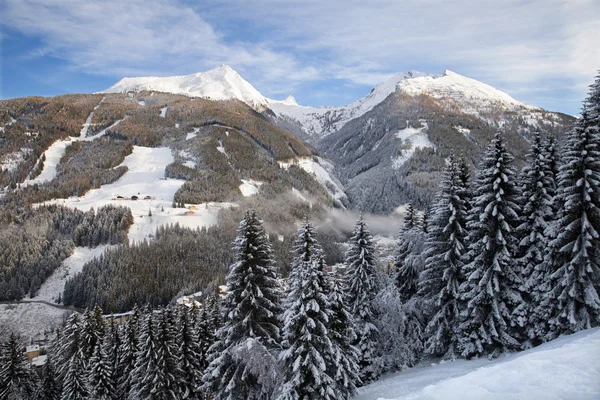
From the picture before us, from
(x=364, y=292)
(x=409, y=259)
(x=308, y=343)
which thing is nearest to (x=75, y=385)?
(x=308, y=343)

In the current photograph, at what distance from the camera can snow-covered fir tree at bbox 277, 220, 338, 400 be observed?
16.0 meters

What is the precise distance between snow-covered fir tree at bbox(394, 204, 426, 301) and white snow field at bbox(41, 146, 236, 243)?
105 m

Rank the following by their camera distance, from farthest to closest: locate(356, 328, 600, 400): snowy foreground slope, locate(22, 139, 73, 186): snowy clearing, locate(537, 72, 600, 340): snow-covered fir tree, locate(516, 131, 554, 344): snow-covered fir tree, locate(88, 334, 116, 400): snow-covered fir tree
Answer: locate(22, 139, 73, 186): snowy clearing, locate(88, 334, 116, 400): snow-covered fir tree, locate(516, 131, 554, 344): snow-covered fir tree, locate(537, 72, 600, 340): snow-covered fir tree, locate(356, 328, 600, 400): snowy foreground slope

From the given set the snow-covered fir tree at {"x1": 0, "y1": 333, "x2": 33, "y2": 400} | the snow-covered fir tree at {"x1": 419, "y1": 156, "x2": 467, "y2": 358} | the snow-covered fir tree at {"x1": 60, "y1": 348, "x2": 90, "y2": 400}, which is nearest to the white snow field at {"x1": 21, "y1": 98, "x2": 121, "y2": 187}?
the snow-covered fir tree at {"x1": 0, "y1": 333, "x2": 33, "y2": 400}

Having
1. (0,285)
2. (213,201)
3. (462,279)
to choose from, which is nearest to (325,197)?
(213,201)

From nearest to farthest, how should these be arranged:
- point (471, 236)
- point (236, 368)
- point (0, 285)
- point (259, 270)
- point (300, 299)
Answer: point (300, 299) < point (236, 368) < point (259, 270) < point (471, 236) < point (0, 285)

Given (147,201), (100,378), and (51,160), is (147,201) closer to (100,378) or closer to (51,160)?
(51,160)

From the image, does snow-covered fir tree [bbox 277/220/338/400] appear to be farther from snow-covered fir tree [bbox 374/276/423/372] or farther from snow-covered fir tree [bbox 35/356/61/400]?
snow-covered fir tree [bbox 35/356/61/400]

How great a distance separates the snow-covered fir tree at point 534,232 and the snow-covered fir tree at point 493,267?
56 centimetres

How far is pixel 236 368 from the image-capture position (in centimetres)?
1756

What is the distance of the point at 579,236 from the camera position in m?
18.1

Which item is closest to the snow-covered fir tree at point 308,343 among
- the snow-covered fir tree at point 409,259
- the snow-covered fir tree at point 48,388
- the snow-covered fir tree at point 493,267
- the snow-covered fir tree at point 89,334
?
the snow-covered fir tree at point 493,267

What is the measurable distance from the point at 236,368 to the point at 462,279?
1570cm

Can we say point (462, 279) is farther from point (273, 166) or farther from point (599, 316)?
point (273, 166)
